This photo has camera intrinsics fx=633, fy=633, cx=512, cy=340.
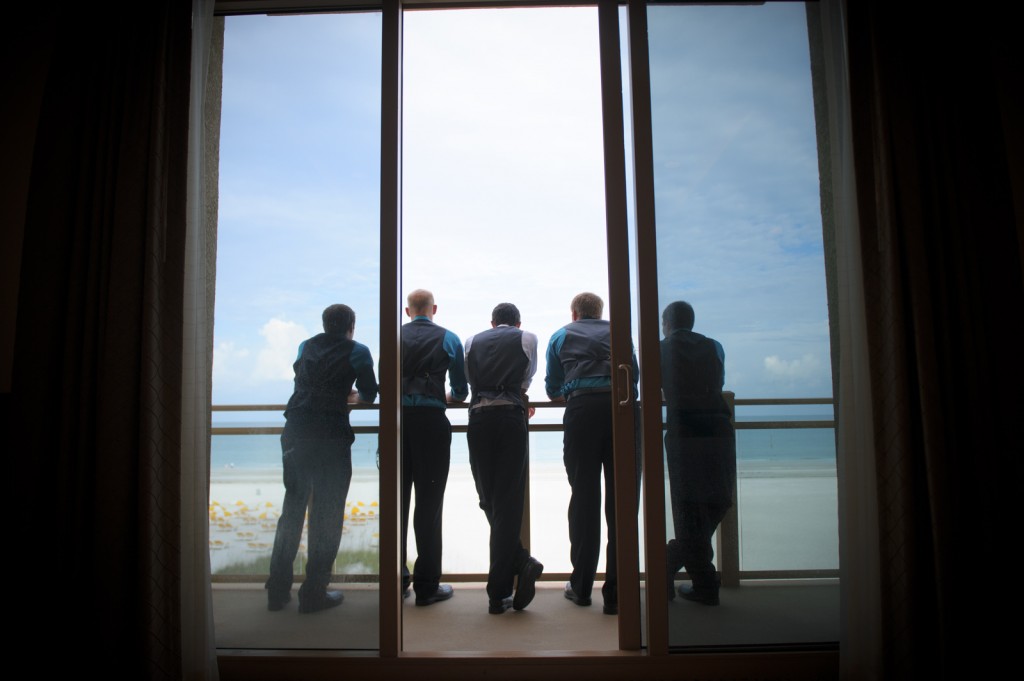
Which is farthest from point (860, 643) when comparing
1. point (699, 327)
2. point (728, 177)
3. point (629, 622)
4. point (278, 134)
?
point (278, 134)

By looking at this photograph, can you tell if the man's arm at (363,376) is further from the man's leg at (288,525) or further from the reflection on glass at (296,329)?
the man's leg at (288,525)

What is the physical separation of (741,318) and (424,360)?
1.40 m

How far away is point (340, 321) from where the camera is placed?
215 cm

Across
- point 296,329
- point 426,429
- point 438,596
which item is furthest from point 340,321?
point 438,596

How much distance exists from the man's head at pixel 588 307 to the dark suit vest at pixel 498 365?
0.31 meters

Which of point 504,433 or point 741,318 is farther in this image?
point 504,433

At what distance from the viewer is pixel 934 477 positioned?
177 cm

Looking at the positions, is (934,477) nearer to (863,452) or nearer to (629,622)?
(863,452)

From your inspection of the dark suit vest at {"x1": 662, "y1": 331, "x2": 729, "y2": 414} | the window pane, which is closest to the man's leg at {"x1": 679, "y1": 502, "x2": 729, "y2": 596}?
the dark suit vest at {"x1": 662, "y1": 331, "x2": 729, "y2": 414}

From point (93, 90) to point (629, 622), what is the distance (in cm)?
245

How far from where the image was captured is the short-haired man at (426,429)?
9.32ft

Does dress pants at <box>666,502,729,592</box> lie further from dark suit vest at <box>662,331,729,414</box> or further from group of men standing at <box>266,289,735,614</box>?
group of men standing at <box>266,289,735,614</box>

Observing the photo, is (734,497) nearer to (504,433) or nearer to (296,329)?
(504,433)

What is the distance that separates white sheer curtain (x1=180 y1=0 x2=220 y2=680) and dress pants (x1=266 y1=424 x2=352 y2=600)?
0.75 feet
